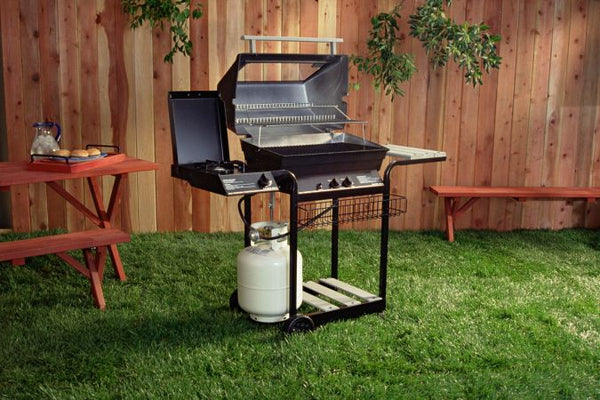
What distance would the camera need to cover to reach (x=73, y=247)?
3.79 m

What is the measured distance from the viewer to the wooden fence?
5.11 m

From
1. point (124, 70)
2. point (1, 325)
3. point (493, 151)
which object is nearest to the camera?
point (1, 325)

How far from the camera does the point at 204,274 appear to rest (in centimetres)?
453

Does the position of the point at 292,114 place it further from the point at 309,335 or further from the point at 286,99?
the point at 309,335

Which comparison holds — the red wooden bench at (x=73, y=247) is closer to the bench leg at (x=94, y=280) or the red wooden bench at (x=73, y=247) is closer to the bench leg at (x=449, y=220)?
the bench leg at (x=94, y=280)

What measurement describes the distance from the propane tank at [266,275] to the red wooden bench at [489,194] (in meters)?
2.21

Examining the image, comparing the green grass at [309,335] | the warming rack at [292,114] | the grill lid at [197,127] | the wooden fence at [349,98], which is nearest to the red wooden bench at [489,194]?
the wooden fence at [349,98]

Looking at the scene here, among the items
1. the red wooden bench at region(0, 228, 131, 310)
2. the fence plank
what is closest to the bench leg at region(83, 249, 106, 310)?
the red wooden bench at region(0, 228, 131, 310)

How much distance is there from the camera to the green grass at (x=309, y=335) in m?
3.04

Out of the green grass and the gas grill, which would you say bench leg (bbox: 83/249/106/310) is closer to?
the green grass

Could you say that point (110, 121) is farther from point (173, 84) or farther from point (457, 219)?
point (457, 219)

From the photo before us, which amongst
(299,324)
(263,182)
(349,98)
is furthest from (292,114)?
(349,98)

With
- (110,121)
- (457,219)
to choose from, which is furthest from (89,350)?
(457,219)

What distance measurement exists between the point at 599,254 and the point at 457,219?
3.79 feet
